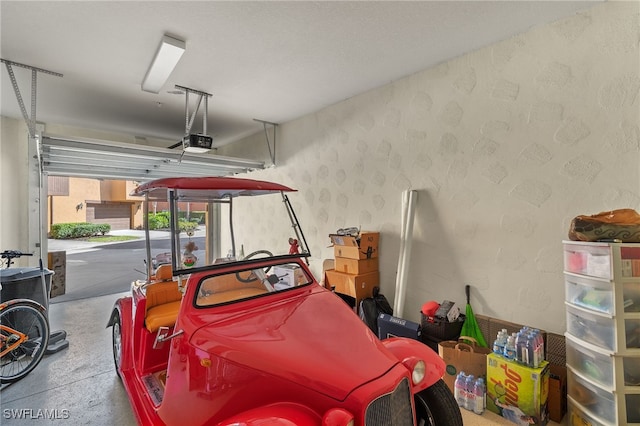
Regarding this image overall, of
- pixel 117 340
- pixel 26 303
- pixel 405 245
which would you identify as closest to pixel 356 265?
pixel 405 245

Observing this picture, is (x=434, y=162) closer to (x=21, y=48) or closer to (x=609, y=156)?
(x=609, y=156)

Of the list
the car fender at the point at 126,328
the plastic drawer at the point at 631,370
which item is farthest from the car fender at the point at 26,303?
the plastic drawer at the point at 631,370

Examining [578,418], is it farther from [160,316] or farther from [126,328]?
[126,328]

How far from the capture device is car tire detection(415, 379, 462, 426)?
1.64 meters

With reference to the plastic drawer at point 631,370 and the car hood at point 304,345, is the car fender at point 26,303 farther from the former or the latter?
the plastic drawer at point 631,370

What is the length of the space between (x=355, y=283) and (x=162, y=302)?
2122 mm

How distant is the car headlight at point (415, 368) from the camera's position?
1564mm

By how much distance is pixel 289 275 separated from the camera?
218cm

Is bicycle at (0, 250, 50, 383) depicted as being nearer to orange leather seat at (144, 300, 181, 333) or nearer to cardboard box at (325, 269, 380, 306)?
orange leather seat at (144, 300, 181, 333)

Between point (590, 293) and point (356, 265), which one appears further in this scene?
point (356, 265)

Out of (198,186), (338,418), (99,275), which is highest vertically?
(198,186)

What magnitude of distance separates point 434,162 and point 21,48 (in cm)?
435

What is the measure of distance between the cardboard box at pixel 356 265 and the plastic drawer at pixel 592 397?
6.85 feet

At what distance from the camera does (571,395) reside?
6.98 ft
